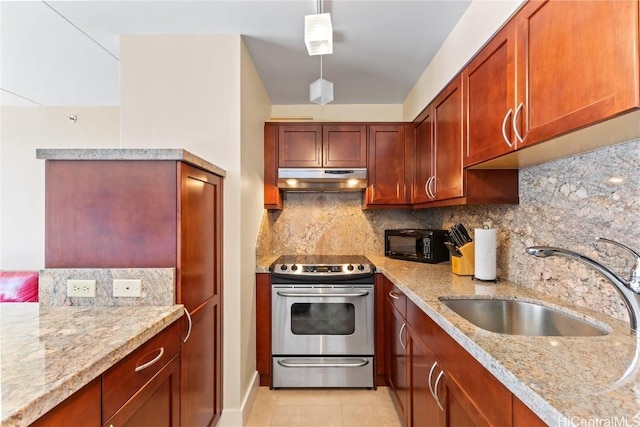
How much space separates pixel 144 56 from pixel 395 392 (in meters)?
2.87

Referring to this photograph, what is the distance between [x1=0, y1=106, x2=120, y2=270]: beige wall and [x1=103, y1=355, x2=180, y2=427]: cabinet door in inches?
109

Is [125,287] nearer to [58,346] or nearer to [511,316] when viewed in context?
[58,346]

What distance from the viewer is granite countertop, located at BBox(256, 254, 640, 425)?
0.59 m

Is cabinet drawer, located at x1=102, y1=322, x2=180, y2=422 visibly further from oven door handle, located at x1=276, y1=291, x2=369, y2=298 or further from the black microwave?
the black microwave

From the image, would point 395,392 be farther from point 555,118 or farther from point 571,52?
point 571,52

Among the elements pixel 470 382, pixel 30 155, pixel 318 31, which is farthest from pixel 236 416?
pixel 30 155

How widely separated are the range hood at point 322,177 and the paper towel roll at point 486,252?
1.26 meters

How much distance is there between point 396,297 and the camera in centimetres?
206

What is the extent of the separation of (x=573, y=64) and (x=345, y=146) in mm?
1957

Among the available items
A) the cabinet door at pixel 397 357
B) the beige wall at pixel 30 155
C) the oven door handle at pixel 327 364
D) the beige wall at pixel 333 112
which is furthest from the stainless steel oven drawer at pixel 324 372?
the beige wall at pixel 30 155

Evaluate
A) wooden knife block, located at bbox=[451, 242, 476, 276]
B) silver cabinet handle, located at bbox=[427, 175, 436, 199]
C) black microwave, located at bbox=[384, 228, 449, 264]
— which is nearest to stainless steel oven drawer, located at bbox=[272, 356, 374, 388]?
black microwave, located at bbox=[384, 228, 449, 264]

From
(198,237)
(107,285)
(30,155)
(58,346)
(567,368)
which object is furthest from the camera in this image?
(30,155)

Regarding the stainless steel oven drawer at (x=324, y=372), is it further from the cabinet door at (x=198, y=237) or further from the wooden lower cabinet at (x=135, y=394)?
the wooden lower cabinet at (x=135, y=394)

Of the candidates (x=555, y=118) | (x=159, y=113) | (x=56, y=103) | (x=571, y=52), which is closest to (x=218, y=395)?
(x=159, y=113)
